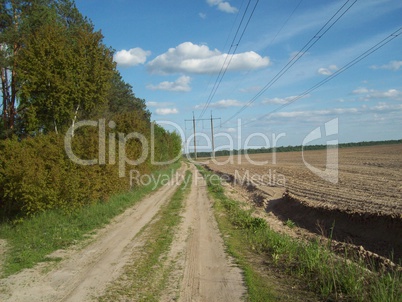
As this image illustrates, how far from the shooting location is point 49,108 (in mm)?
19312

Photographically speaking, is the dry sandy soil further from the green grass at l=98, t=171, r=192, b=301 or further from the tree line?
the tree line

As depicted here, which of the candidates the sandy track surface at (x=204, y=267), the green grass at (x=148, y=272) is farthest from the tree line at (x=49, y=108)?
the sandy track surface at (x=204, y=267)

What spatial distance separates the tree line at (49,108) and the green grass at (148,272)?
387 centimetres

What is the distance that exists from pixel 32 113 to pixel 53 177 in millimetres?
7989

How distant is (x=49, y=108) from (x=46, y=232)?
1019 cm

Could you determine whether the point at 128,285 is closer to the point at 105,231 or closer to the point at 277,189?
the point at 105,231

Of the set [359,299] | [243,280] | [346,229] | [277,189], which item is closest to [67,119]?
[277,189]

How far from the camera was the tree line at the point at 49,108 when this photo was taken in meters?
12.4

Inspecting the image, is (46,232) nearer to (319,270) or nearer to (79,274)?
(79,274)

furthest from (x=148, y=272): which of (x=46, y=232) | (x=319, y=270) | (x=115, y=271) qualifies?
(x=46, y=232)

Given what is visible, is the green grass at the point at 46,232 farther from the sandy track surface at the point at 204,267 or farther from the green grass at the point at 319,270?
the green grass at the point at 319,270

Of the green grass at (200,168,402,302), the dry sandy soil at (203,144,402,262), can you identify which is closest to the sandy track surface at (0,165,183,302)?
the green grass at (200,168,402,302)

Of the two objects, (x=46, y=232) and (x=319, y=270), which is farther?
(x=46, y=232)

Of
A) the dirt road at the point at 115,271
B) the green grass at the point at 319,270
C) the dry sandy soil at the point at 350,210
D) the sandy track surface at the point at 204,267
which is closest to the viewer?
the green grass at the point at 319,270
